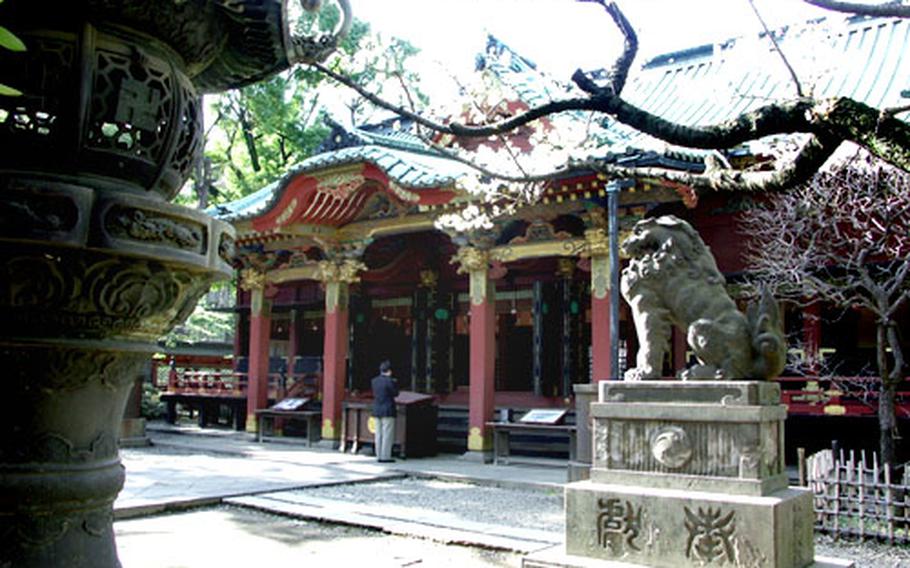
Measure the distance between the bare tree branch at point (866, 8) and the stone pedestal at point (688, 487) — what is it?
2.49 meters

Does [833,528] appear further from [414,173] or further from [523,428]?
[414,173]

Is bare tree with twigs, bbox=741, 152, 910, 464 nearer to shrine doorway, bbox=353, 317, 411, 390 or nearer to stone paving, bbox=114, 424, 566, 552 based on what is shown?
stone paving, bbox=114, 424, 566, 552

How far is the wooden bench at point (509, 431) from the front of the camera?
1310 centimetres

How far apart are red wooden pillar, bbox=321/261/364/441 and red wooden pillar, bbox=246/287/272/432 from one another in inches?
96.9

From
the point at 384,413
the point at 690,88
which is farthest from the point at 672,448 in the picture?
the point at 690,88

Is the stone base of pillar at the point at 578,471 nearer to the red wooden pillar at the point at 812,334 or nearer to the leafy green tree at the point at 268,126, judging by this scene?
the red wooden pillar at the point at 812,334

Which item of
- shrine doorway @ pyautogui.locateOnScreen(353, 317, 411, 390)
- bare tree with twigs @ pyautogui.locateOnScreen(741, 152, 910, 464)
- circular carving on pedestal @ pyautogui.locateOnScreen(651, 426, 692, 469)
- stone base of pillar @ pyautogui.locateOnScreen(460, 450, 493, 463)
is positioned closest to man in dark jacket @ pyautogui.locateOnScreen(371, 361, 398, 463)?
stone base of pillar @ pyautogui.locateOnScreen(460, 450, 493, 463)

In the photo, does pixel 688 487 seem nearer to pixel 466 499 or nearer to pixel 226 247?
pixel 226 247

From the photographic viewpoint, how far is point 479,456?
46.0 ft

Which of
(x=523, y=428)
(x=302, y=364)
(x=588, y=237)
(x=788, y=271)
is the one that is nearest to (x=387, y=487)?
(x=523, y=428)

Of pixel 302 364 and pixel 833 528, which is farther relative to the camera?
pixel 302 364

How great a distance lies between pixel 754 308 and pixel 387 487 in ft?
23.3

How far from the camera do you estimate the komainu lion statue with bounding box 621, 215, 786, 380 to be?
5602 mm

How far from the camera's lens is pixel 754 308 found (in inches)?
232
